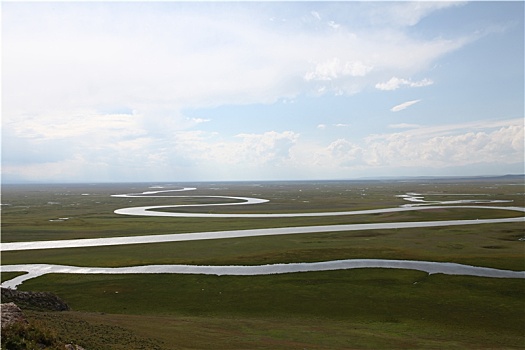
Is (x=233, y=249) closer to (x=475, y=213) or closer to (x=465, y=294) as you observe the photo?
(x=465, y=294)

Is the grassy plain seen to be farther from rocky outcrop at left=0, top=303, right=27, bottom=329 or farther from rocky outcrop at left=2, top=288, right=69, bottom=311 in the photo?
rocky outcrop at left=0, top=303, right=27, bottom=329

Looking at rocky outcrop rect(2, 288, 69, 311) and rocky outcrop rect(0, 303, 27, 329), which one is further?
Result: rocky outcrop rect(2, 288, 69, 311)

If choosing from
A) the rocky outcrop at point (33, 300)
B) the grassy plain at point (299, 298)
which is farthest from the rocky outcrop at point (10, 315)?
the rocky outcrop at point (33, 300)

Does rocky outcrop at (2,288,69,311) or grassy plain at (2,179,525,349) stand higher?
rocky outcrop at (2,288,69,311)

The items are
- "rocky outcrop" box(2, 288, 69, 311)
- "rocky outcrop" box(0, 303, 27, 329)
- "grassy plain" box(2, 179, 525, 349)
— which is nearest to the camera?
"rocky outcrop" box(0, 303, 27, 329)

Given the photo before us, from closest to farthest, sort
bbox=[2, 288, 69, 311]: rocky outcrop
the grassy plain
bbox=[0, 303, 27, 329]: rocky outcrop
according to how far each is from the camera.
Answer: bbox=[0, 303, 27, 329]: rocky outcrop
the grassy plain
bbox=[2, 288, 69, 311]: rocky outcrop

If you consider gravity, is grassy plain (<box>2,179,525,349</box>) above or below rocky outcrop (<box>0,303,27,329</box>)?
below

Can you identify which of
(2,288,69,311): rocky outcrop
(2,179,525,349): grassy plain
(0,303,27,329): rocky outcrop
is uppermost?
(0,303,27,329): rocky outcrop

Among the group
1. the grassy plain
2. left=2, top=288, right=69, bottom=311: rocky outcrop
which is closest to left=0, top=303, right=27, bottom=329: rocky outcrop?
the grassy plain

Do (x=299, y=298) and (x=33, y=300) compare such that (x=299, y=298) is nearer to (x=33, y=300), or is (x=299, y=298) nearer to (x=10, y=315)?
(x=33, y=300)
